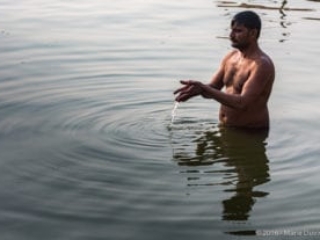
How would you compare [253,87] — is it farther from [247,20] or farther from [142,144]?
[142,144]

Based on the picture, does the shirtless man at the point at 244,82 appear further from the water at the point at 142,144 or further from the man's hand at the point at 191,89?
the water at the point at 142,144

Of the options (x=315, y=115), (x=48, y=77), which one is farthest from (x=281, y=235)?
(x=48, y=77)

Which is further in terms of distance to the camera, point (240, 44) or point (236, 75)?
point (236, 75)

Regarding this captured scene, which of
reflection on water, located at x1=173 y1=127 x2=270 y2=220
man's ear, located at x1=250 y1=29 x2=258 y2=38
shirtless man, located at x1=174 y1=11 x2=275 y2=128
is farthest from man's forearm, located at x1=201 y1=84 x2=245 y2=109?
man's ear, located at x1=250 y1=29 x2=258 y2=38

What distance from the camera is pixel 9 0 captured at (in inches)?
632

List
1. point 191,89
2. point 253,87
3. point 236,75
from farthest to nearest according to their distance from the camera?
point 236,75 < point 253,87 < point 191,89

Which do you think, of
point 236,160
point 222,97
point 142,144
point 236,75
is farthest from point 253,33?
point 142,144

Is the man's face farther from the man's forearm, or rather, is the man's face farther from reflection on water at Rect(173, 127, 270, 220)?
reflection on water at Rect(173, 127, 270, 220)

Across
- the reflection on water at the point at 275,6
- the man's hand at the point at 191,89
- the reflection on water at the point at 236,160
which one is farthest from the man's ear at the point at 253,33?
the reflection on water at the point at 275,6

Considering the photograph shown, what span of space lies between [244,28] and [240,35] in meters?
0.08

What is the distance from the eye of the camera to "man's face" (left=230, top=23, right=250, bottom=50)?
666cm

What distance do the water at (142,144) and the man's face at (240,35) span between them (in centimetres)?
102

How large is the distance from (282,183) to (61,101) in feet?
11.3

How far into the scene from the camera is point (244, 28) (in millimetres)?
6660
